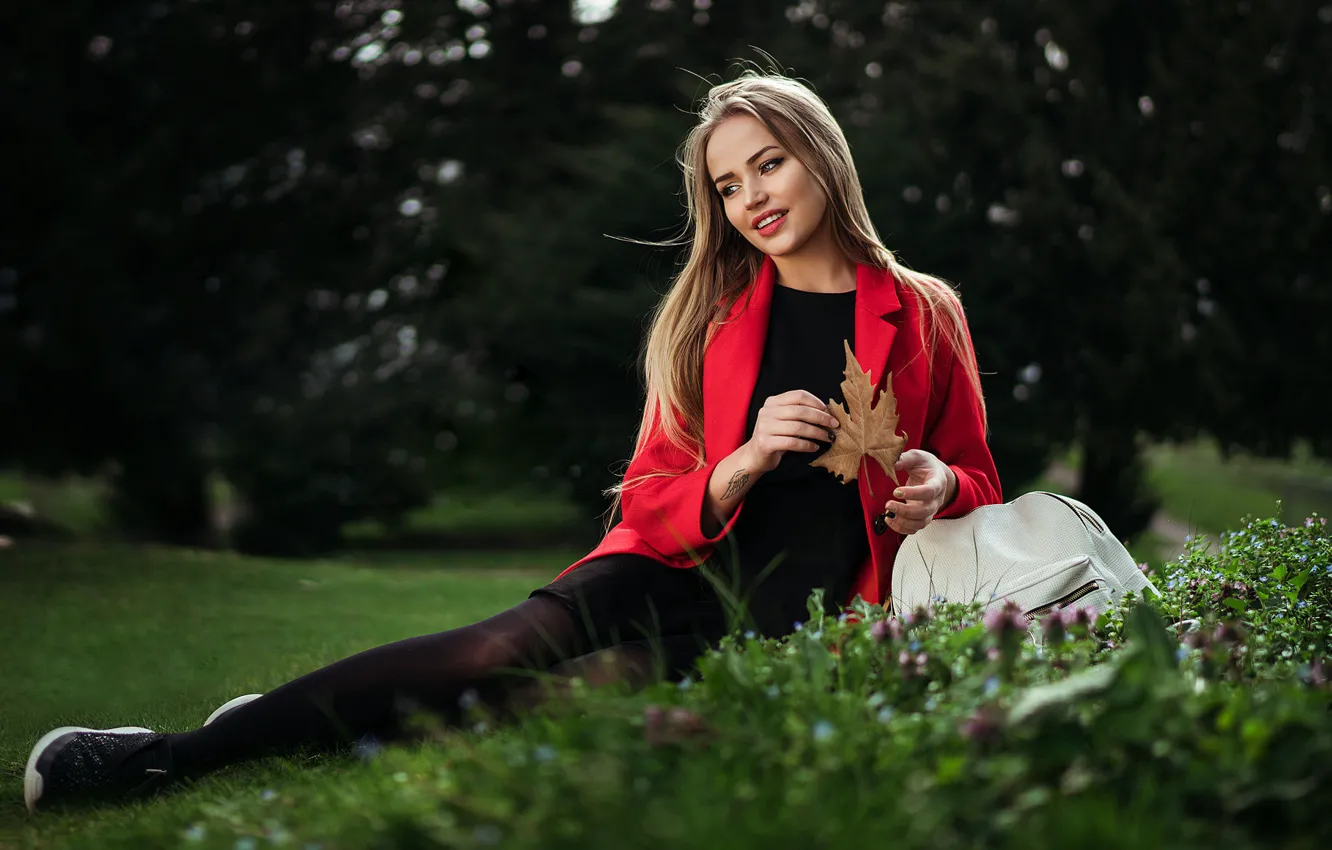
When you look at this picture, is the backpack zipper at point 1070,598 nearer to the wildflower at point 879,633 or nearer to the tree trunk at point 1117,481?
the wildflower at point 879,633

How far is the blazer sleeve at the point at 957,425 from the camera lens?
10.5 ft

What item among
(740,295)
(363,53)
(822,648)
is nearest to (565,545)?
(363,53)

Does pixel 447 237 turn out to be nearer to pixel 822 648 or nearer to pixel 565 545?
pixel 565 545

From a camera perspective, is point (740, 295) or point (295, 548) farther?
point (295, 548)

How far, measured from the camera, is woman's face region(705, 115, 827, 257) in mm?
3188

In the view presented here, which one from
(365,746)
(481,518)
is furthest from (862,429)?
(481,518)

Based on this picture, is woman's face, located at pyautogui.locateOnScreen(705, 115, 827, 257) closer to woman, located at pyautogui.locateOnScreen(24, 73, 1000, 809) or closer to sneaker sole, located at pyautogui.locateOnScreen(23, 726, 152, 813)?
woman, located at pyautogui.locateOnScreen(24, 73, 1000, 809)

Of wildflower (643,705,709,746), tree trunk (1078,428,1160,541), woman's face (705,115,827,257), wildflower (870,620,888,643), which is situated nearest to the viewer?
wildflower (643,705,709,746)

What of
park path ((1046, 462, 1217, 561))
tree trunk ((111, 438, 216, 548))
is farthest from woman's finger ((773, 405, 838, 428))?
tree trunk ((111, 438, 216, 548))

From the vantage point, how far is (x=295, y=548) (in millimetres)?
12609

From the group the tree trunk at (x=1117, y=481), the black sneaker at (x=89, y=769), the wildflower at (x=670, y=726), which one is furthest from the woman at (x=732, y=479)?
the tree trunk at (x=1117, y=481)

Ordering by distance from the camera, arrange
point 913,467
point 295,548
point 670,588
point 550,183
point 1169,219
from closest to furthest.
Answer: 1. point 913,467
2. point 670,588
3. point 1169,219
4. point 295,548
5. point 550,183

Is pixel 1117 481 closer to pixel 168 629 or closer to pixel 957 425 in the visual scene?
pixel 168 629

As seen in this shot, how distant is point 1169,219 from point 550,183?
21.3 ft
